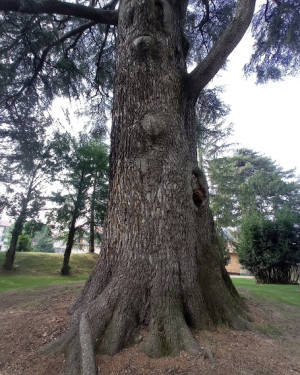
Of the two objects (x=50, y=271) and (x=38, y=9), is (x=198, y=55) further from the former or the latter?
(x=50, y=271)

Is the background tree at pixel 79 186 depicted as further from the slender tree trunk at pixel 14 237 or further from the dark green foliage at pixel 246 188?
the dark green foliage at pixel 246 188

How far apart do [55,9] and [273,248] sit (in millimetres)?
12201

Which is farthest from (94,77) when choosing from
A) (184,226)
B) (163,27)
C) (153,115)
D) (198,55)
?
(184,226)

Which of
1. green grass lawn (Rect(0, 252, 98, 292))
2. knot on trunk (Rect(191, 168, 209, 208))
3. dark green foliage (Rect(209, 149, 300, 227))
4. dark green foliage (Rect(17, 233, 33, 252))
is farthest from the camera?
dark green foliage (Rect(17, 233, 33, 252))

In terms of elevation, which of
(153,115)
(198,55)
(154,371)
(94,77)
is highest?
(198,55)

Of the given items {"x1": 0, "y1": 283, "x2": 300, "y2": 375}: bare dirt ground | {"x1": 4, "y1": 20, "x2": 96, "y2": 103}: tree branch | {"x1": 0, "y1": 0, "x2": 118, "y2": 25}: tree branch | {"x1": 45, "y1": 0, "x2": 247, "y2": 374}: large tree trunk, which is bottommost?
{"x1": 0, "y1": 283, "x2": 300, "y2": 375}: bare dirt ground

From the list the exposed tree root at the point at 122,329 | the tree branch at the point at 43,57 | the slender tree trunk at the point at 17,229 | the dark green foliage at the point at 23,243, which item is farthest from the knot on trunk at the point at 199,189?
the dark green foliage at the point at 23,243

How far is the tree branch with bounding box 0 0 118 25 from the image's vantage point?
4.29 meters

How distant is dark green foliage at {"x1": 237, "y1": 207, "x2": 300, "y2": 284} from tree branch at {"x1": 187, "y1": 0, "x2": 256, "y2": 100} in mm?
9945

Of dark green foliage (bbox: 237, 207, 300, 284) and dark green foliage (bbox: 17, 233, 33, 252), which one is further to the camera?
dark green foliage (bbox: 17, 233, 33, 252)

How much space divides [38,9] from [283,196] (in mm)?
27463

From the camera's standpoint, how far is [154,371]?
192cm

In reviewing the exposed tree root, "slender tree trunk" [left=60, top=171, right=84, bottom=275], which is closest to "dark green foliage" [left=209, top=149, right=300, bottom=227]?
"slender tree trunk" [left=60, top=171, right=84, bottom=275]

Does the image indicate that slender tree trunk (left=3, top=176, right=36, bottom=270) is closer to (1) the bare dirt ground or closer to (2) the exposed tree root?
(1) the bare dirt ground
